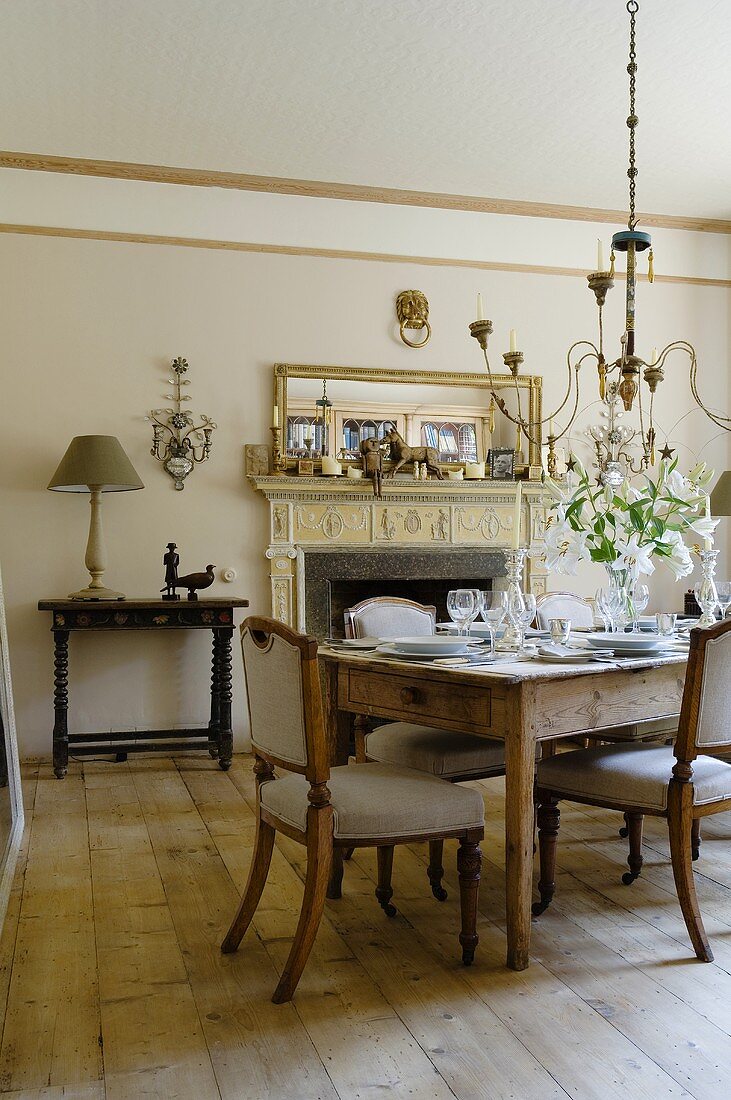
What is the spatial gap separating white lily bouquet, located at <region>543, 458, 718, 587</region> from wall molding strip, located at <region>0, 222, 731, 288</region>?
106 inches

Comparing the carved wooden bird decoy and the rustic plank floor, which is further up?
the carved wooden bird decoy

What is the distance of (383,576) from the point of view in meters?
5.25

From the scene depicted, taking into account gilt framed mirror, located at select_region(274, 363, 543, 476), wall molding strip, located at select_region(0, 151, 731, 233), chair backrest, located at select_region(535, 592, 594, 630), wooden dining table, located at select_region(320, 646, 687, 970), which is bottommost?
wooden dining table, located at select_region(320, 646, 687, 970)

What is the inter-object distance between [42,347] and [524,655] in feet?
10.6

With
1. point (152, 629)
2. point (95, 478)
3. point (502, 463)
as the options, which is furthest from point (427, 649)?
point (502, 463)

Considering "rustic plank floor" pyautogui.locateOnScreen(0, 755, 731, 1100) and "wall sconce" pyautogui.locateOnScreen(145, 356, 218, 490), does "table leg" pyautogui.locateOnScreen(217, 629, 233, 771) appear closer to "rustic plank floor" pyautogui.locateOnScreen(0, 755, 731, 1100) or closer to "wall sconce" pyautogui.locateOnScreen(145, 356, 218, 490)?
"wall sconce" pyautogui.locateOnScreen(145, 356, 218, 490)

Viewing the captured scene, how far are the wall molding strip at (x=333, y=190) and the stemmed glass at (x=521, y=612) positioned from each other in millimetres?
3174

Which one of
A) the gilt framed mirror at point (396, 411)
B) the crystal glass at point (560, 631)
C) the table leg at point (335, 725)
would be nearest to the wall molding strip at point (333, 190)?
the gilt framed mirror at point (396, 411)

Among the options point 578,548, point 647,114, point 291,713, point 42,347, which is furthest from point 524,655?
point 42,347

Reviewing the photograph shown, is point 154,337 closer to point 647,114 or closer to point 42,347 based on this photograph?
point 42,347

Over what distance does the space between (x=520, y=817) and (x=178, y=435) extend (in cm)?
320

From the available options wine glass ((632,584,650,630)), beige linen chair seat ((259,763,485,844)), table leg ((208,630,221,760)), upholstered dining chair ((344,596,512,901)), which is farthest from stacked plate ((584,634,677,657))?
table leg ((208,630,221,760))

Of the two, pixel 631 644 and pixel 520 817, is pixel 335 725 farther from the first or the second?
pixel 631 644

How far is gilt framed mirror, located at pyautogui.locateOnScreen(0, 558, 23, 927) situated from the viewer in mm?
3031
